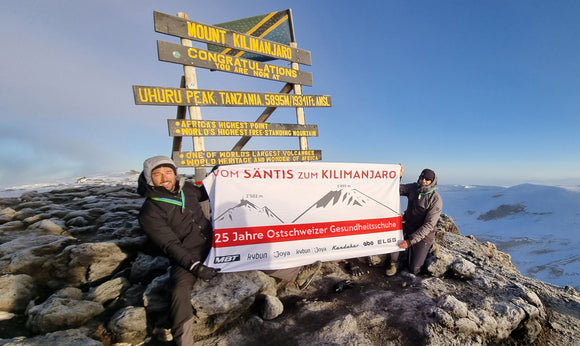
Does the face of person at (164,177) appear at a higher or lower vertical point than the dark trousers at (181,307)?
higher

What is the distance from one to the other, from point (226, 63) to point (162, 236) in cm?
475

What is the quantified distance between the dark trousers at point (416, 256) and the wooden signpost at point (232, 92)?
3.92 meters

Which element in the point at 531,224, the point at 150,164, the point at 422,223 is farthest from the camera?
the point at 531,224

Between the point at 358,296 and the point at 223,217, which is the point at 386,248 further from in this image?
the point at 223,217

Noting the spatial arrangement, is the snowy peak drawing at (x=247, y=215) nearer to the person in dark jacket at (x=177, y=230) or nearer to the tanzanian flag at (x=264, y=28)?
the person in dark jacket at (x=177, y=230)

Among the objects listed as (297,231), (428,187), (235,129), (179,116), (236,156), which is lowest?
(297,231)

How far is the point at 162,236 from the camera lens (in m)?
3.44

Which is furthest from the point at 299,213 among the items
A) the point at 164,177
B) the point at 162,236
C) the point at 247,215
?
the point at 164,177

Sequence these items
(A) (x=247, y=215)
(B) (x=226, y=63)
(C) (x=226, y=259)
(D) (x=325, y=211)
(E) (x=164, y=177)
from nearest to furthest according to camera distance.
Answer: (E) (x=164, y=177)
(C) (x=226, y=259)
(A) (x=247, y=215)
(D) (x=325, y=211)
(B) (x=226, y=63)

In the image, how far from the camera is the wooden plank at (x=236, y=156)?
5.45 m

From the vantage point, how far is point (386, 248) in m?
5.16

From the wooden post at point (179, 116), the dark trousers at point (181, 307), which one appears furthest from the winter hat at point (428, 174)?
the wooden post at point (179, 116)

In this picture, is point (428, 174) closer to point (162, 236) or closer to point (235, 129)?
point (235, 129)

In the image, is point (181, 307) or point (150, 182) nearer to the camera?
point (181, 307)
